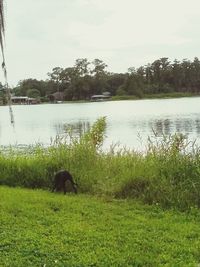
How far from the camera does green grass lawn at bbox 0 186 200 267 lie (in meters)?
4.03

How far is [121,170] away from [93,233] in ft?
10.7

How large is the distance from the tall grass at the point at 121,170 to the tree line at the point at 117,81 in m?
67.6

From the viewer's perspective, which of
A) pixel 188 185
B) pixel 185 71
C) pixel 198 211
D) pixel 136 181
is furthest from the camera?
pixel 185 71

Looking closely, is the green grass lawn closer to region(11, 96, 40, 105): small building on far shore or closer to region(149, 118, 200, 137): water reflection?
region(149, 118, 200, 137): water reflection

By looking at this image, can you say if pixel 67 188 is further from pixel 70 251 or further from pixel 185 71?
pixel 185 71

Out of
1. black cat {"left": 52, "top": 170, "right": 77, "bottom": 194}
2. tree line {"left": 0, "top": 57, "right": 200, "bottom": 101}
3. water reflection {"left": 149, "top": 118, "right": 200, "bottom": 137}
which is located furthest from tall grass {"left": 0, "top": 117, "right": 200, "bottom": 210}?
tree line {"left": 0, "top": 57, "right": 200, "bottom": 101}

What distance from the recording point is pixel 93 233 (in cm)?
481

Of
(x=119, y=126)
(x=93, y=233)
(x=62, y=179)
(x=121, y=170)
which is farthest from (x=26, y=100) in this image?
(x=93, y=233)

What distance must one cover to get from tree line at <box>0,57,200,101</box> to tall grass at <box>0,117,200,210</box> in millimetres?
67600

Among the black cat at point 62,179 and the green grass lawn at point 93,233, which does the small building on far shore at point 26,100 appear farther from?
the green grass lawn at point 93,233

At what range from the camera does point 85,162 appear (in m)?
8.53

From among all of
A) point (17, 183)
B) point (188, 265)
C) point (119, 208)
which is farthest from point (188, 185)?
point (17, 183)

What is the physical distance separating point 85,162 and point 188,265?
4876mm

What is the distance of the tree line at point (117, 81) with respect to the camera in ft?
258
